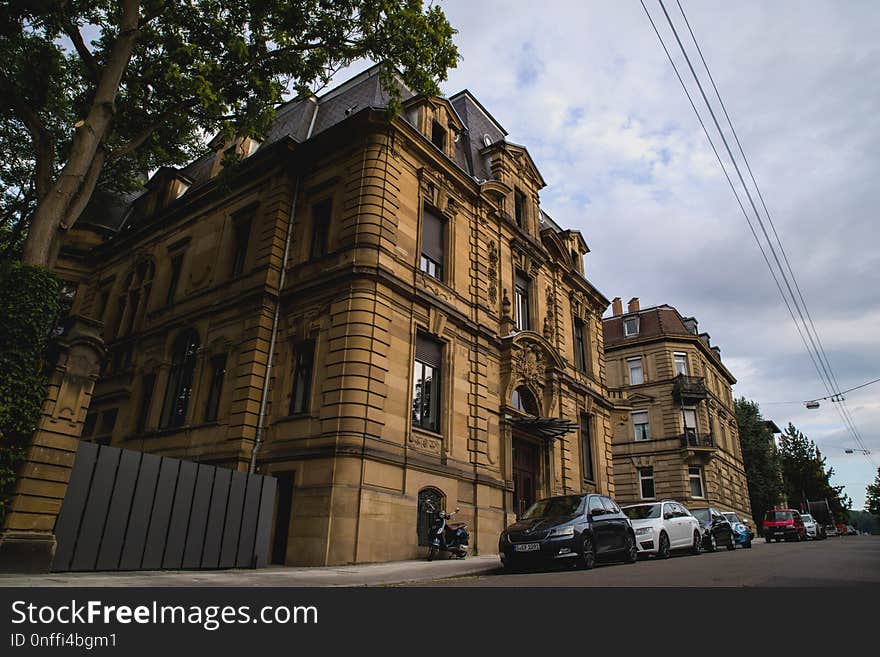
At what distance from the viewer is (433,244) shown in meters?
19.0

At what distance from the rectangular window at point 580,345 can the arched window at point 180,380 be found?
17201 millimetres

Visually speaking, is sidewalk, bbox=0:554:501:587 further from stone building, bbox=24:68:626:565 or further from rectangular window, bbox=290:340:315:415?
rectangular window, bbox=290:340:315:415

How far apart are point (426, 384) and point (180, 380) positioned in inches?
360

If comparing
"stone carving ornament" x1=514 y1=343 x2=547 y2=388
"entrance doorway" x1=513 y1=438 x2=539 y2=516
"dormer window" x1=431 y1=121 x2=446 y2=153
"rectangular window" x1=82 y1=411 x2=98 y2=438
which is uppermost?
"dormer window" x1=431 y1=121 x2=446 y2=153

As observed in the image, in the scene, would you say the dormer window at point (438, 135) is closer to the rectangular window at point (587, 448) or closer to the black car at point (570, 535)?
the black car at point (570, 535)

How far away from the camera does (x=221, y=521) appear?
39.5 feet

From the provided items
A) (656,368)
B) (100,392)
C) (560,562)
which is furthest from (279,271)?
(656,368)

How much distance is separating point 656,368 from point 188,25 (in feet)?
127

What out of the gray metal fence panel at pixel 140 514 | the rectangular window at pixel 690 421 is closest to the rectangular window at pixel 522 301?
the gray metal fence panel at pixel 140 514

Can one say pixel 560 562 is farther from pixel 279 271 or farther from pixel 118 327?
pixel 118 327

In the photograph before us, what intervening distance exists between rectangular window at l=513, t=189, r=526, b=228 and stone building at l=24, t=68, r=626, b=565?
3.1 inches

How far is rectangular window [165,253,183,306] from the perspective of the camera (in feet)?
72.8

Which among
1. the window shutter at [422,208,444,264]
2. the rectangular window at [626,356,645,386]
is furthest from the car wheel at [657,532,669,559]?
the rectangular window at [626,356,645,386]

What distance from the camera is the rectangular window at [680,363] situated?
139 feet
